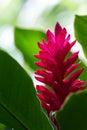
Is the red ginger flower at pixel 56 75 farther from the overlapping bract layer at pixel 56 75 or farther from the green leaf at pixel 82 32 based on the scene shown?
the green leaf at pixel 82 32

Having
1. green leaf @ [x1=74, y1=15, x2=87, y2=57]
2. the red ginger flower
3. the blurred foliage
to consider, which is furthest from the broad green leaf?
the blurred foliage

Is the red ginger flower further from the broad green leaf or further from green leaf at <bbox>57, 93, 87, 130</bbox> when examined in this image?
the broad green leaf

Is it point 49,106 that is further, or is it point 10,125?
point 49,106

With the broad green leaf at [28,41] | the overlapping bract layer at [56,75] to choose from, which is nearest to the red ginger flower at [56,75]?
the overlapping bract layer at [56,75]

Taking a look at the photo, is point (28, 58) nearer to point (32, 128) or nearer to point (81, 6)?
point (32, 128)

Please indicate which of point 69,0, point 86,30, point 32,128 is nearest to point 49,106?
point 32,128

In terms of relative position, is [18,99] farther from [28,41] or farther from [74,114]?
[28,41]
